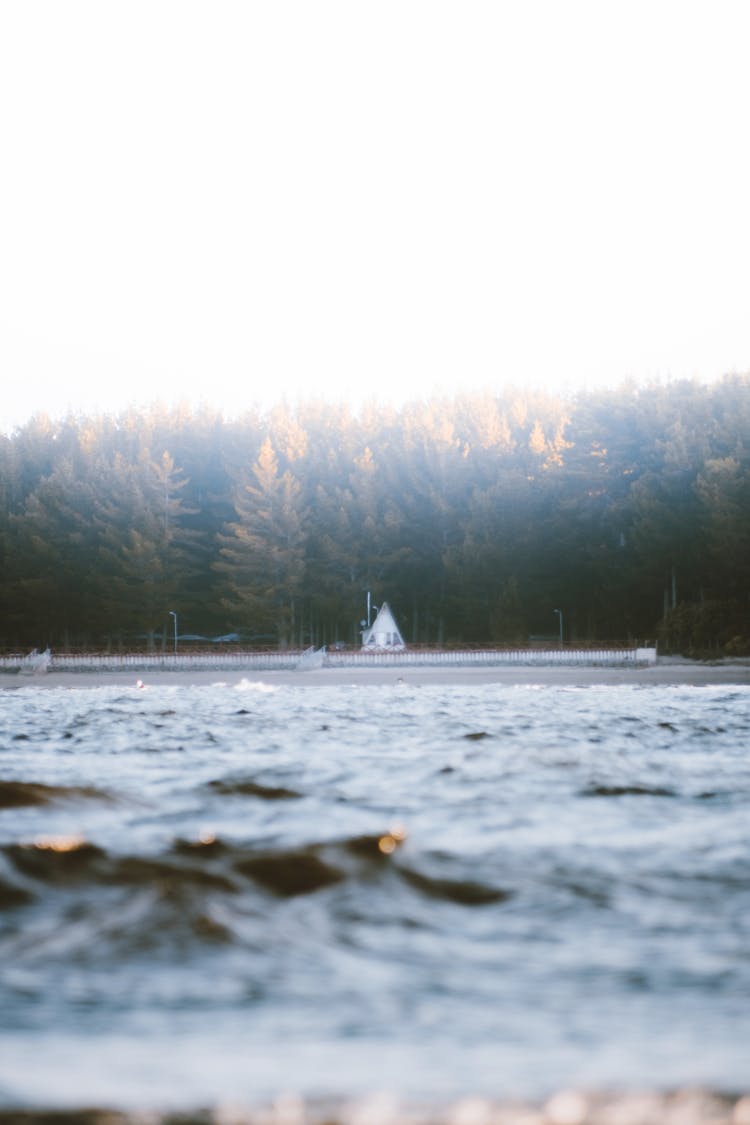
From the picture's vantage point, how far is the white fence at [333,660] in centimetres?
6072

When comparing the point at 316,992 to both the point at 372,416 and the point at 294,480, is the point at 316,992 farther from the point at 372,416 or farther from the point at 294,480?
the point at 372,416

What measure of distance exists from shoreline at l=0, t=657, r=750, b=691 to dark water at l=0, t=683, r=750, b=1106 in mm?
44260

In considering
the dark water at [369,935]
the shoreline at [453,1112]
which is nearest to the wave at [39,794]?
the dark water at [369,935]

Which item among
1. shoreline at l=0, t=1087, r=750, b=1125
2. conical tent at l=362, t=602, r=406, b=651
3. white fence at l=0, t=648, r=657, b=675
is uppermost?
conical tent at l=362, t=602, r=406, b=651

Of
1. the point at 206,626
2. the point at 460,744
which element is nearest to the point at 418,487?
the point at 206,626

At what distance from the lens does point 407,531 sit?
7619cm

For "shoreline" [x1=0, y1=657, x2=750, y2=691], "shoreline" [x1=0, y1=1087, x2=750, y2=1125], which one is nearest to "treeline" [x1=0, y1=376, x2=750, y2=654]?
"shoreline" [x1=0, y1=657, x2=750, y2=691]

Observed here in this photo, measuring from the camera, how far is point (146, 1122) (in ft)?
9.46

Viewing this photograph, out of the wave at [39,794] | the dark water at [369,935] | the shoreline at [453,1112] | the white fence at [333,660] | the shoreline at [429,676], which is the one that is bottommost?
the shoreline at [429,676]

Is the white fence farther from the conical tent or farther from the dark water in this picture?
the dark water

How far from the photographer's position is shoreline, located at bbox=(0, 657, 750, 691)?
53875mm

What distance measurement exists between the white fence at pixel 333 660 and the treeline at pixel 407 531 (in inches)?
286

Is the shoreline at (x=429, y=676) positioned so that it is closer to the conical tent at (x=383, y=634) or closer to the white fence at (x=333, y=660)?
the white fence at (x=333, y=660)

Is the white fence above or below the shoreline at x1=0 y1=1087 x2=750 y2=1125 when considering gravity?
below
